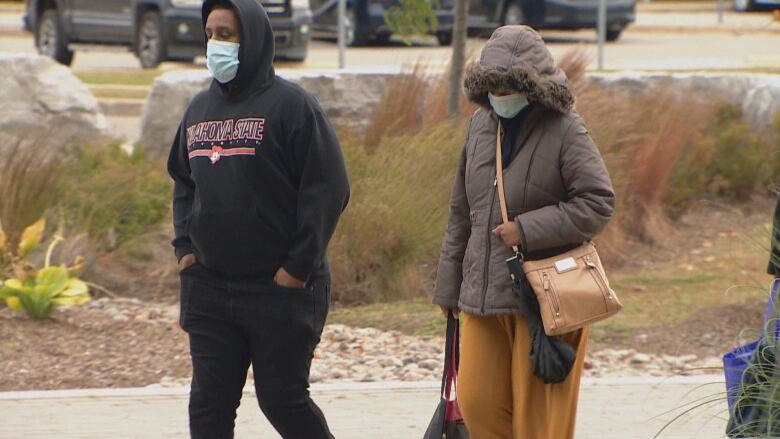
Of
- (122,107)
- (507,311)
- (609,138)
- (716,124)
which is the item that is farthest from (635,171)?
(122,107)

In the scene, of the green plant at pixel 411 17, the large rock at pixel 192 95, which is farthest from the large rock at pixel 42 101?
the green plant at pixel 411 17

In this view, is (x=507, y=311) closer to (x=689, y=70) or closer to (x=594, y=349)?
(x=594, y=349)

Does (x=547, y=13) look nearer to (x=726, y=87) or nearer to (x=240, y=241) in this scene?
(x=726, y=87)

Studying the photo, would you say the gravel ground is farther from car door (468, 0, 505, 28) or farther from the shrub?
car door (468, 0, 505, 28)

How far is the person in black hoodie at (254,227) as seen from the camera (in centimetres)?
392

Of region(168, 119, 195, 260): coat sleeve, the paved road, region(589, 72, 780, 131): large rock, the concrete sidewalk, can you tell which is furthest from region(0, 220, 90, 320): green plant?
the paved road

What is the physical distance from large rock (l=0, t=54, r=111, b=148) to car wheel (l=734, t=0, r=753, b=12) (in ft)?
71.9

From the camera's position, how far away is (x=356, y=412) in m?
5.29

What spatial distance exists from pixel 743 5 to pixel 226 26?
2709 centimetres

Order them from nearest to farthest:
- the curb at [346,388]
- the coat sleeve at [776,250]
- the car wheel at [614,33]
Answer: the coat sleeve at [776,250], the curb at [346,388], the car wheel at [614,33]

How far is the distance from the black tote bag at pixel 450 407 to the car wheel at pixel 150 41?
12.9 metres

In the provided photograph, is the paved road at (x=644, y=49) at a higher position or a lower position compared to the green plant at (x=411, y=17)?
lower

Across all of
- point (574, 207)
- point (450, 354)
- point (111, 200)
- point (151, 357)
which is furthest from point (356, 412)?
point (111, 200)

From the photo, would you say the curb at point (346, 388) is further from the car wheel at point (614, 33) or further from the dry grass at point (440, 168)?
the car wheel at point (614, 33)
